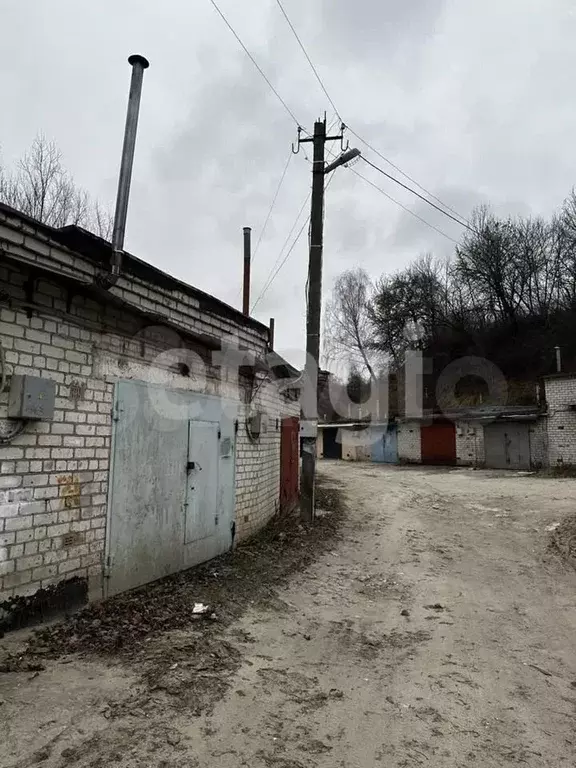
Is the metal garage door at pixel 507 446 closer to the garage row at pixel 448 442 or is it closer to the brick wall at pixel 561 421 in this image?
the garage row at pixel 448 442

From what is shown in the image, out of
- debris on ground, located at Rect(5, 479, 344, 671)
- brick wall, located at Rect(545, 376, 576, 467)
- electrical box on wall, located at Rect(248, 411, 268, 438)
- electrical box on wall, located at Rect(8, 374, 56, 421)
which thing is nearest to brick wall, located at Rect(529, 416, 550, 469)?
brick wall, located at Rect(545, 376, 576, 467)

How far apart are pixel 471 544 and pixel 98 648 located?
18.2 feet

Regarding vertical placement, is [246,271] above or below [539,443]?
above

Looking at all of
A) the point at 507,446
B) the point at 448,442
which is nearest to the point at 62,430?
the point at 507,446

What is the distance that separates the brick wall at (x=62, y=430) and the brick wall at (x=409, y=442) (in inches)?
793

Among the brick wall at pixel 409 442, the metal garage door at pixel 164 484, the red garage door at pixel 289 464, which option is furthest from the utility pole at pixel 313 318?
the brick wall at pixel 409 442

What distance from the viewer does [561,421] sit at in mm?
18109

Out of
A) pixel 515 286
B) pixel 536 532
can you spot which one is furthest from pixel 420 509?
pixel 515 286

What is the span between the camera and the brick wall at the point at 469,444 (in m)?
20.9

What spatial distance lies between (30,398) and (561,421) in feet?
61.6

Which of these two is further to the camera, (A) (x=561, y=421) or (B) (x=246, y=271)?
(A) (x=561, y=421)

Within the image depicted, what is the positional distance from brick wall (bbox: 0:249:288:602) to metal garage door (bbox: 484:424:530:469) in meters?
18.1

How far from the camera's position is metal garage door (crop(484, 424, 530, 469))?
19531 millimetres

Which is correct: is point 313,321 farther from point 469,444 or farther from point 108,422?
point 469,444
